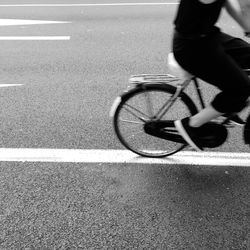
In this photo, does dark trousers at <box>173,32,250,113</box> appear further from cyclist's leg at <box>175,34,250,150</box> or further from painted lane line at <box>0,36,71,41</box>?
painted lane line at <box>0,36,71,41</box>

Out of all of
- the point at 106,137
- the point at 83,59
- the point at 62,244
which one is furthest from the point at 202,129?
the point at 83,59

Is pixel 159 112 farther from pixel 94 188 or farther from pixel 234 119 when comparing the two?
pixel 94 188

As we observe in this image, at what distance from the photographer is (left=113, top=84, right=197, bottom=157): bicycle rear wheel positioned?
321 cm

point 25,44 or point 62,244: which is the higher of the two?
point 62,244

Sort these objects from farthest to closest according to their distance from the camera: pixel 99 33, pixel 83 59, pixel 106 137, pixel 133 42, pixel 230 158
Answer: pixel 99 33 → pixel 133 42 → pixel 83 59 → pixel 106 137 → pixel 230 158

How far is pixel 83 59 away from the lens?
6.06 meters

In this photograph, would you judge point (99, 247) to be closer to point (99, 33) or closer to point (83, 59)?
point (83, 59)

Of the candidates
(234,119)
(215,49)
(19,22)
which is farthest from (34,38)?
(215,49)

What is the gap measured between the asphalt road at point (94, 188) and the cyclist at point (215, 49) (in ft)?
2.49

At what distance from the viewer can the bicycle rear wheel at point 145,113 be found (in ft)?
10.5

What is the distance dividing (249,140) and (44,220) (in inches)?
74.5

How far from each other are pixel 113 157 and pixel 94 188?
1.65ft

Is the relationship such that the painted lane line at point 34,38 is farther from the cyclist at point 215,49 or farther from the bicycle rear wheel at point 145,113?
the cyclist at point 215,49

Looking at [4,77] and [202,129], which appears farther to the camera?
[4,77]
